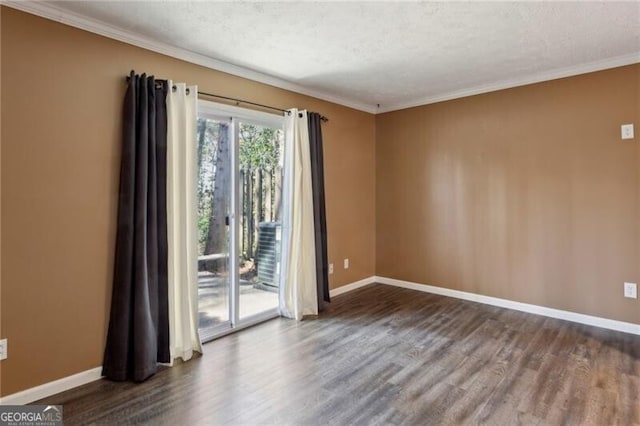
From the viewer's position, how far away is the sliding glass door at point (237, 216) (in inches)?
125

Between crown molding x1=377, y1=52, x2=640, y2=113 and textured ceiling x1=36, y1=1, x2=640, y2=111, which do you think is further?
crown molding x1=377, y1=52, x2=640, y2=113

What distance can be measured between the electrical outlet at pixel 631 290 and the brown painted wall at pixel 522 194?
46 mm

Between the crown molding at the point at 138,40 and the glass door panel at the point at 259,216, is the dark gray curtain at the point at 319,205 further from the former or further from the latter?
the crown molding at the point at 138,40

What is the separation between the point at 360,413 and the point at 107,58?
9.55 feet

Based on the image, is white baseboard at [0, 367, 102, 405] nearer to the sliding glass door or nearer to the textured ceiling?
the sliding glass door

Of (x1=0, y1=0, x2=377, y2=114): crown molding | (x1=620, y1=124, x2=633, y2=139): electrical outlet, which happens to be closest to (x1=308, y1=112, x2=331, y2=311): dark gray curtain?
(x1=0, y1=0, x2=377, y2=114): crown molding

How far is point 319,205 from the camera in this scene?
13.0 ft

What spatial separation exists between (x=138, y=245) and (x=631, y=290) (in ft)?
13.9

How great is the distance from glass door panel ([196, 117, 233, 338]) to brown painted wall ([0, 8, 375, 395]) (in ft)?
2.30

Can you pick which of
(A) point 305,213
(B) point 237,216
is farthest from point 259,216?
(A) point 305,213

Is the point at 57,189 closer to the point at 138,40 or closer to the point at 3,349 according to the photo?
the point at 3,349

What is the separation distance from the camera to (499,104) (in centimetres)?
394

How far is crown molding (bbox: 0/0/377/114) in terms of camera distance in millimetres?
2160

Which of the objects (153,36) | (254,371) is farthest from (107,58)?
(254,371)
